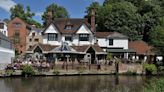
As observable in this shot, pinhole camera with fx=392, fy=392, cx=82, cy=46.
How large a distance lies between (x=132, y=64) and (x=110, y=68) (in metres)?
3.89

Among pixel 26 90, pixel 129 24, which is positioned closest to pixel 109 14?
pixel 129 24

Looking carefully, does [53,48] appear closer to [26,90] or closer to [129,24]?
[129,24]

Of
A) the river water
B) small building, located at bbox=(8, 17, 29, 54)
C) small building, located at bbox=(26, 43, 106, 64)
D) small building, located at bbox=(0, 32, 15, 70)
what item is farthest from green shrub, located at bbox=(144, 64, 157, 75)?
small building, located at bbox=(8, 17, 29, 54)

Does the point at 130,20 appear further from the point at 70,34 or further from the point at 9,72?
the point at 9,72

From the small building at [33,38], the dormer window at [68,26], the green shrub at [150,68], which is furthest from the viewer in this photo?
the small building at [33,38]

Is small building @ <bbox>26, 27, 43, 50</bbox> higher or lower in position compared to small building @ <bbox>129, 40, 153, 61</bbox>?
higher

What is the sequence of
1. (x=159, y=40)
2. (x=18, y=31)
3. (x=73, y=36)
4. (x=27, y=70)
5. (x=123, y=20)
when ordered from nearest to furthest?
(x=27, y=70)
(x=159, y=40)
(x=73, y=36)
(x=123, y=20)
(x=18, y=31)

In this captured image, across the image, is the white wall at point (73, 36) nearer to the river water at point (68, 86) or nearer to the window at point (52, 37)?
the window at point (52, 37)

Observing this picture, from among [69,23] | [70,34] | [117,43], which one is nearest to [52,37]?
[70,34]

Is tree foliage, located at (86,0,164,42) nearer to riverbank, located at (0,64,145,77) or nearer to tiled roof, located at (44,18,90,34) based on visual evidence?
tiled roof, located at (44,18,90,34)

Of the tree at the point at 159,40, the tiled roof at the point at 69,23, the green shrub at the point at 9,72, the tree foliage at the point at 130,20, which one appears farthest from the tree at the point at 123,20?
the green shrub at the point at 9,72

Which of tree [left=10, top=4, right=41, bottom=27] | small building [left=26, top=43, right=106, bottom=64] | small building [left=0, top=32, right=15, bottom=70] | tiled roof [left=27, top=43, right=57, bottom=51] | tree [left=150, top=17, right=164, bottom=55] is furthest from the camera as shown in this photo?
tree [left=10, top=4, right=41, bottom=27]

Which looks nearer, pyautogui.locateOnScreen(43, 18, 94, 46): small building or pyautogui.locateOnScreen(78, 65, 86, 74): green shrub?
pyautogui.locateOnScreen(78, 65, 86, 74): green shrub

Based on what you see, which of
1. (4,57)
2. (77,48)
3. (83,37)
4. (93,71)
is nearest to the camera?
(93,71)
